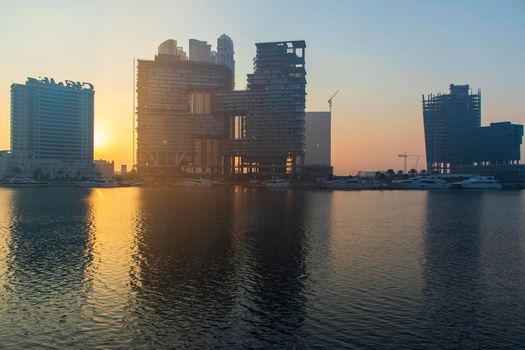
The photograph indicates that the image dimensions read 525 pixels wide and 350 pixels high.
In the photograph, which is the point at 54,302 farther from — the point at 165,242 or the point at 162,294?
the point at 165,242

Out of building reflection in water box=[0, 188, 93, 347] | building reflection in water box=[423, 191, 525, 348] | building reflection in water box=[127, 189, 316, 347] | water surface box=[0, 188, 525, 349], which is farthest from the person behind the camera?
building reflection in water box=[0, 188, 93, 347]

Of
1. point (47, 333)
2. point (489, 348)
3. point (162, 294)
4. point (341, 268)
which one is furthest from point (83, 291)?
point (489, 348)

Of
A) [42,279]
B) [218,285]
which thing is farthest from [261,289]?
[42,279]

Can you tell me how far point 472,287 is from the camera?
41.9 m

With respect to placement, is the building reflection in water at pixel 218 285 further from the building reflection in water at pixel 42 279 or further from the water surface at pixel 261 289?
the building reflection in water at pixel 42 279

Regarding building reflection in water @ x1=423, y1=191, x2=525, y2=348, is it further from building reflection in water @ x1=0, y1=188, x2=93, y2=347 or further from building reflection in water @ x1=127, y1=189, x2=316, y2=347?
building reflection in water @ x1=0, y1=188, x2=93, y2=347

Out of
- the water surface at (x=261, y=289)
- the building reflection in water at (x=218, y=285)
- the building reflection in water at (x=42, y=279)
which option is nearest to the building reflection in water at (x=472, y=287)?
the water surface at (x=261, y=289)

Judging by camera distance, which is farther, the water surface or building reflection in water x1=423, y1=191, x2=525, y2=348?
building reflection in water x1=423, y1=191, x2=525, y2=348

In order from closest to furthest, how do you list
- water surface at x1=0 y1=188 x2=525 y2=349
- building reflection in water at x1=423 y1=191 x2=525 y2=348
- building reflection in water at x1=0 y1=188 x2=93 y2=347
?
water surface at x1=0 y1=188 x2=525 y2=349 < building reflection in water at x1=423 y1=191 x2=525 y2=348 < building reflection in water at x1=0 y1=188 x2=93 y2=347

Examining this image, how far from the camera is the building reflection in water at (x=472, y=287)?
3083 cm

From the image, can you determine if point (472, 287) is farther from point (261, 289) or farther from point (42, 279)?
point (42, 279)

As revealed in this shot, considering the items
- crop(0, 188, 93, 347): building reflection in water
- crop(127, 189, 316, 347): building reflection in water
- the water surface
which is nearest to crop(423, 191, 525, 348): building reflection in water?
the water surface

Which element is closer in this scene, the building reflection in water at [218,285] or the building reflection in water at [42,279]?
the building reflection in water at [218,285]

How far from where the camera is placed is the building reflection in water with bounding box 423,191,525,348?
3083cm
